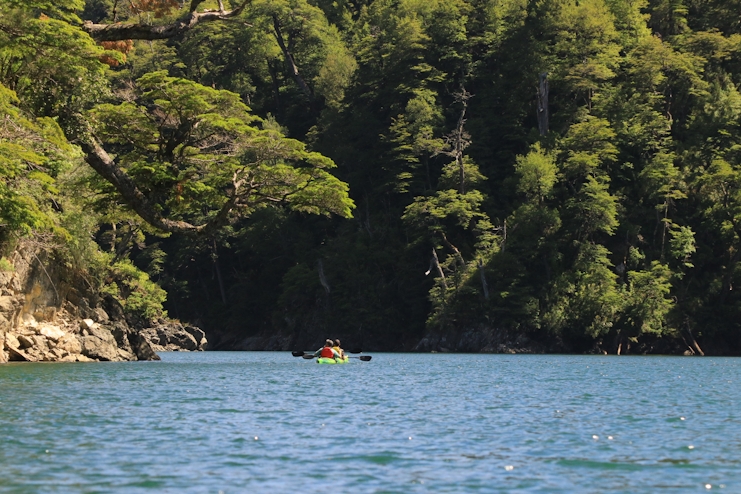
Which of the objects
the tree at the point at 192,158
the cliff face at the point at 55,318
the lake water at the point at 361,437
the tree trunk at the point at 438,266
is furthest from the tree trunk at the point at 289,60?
the lake water at the point at 361,437

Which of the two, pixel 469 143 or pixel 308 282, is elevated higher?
pixel 469 143

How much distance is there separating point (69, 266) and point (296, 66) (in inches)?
2059

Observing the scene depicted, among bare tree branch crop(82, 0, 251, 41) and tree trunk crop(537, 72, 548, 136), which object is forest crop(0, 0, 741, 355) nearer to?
tree trunk crop(537, 72, 548, 136)

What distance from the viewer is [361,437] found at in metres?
14.5

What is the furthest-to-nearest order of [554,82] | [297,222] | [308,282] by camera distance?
1. [297,222]
2. [308,282]
3. [554,82]

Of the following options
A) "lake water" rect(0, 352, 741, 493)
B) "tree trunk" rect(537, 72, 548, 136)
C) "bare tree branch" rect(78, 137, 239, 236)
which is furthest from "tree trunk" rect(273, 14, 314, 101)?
"lake water" rect(0, 352, 741, 493)

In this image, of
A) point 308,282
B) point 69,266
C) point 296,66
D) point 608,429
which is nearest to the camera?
point 608,429

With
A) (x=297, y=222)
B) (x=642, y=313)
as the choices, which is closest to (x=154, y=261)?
(x=297, y=222)

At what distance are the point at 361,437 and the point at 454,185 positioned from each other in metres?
49.7

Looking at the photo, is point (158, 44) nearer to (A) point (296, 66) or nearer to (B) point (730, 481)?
(A) point (296, 66)

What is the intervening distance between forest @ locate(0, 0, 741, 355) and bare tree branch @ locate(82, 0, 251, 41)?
7.82 ft

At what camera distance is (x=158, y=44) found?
86062mm

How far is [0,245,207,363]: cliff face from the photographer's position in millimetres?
32031

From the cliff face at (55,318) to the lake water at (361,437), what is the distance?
706 centimetres
